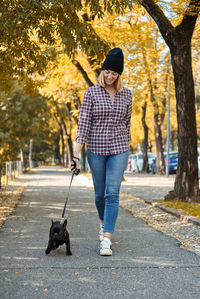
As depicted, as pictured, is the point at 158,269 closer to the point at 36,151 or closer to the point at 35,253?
the point at 35,253

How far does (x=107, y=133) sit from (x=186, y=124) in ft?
16.6

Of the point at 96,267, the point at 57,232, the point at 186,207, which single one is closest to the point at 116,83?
the point at 57,232

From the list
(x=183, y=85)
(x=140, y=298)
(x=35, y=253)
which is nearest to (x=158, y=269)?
(x=140, y=298)

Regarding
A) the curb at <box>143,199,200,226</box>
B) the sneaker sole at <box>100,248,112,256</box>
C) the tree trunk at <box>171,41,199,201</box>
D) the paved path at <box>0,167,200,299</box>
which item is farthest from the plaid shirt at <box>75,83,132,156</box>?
the tree trunk at <box>171,41,199,201</box>

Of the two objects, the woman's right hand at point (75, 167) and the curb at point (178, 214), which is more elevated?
the woman's right hand at point (75, 167)

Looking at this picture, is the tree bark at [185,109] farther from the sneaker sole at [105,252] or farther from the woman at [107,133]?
the sneaker sole at [105,252]

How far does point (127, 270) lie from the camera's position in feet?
13.7

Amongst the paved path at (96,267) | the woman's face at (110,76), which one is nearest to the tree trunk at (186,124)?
the paved path at (96,267)

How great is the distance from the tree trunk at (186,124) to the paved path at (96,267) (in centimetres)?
322

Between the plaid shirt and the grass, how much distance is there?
3.07m

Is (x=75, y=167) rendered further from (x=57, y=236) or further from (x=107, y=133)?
(x=57, y=236)

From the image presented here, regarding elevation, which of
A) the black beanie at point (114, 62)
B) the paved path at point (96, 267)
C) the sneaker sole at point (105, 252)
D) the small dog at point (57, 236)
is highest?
the black beanie at point (114, 62)

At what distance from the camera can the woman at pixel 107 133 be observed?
502cm

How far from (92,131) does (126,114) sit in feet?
1.50
